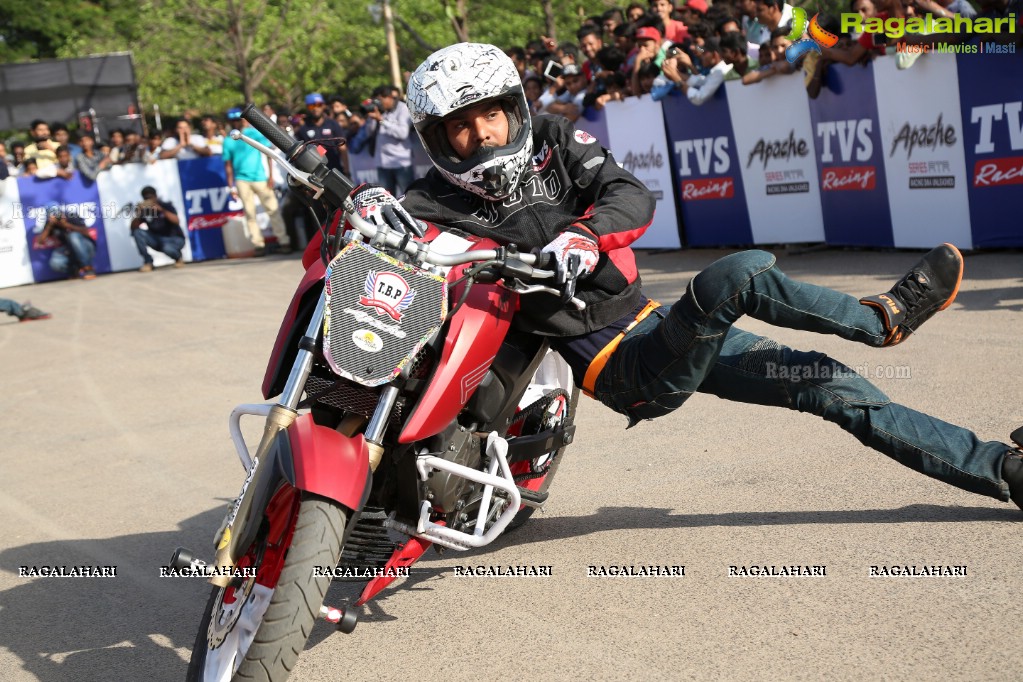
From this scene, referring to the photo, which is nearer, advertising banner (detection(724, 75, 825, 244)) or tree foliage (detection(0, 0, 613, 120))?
advertising banner (detection(724, 75, 825, 244))

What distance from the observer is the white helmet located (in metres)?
4.08

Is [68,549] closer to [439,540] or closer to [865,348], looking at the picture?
[439,540]

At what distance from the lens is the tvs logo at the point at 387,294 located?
3480 mm

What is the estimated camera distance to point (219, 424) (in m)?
7.61

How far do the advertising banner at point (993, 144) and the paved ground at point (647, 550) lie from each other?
1.14m

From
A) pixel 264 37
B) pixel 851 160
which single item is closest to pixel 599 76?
pixel 851 160

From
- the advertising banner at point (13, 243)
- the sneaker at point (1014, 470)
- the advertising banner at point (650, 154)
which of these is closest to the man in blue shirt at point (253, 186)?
the advertising banner at point (13, 243)

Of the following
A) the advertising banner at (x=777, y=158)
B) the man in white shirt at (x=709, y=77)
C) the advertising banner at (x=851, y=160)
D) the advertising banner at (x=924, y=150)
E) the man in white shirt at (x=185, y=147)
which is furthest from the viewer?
the man in white shirt at (x=185, y=147)

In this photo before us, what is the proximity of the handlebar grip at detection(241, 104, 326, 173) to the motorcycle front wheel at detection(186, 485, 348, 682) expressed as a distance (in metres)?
1.07

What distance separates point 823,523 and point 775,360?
758 millimetres

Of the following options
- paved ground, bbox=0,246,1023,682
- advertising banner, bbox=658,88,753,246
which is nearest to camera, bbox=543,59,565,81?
advertising banner, bbox=658,88,753,246

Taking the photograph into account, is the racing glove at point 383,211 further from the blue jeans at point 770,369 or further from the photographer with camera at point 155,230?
the photographer with camera at point 155,230

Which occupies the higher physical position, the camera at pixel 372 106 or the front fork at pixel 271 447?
the camera at pixel 372 106

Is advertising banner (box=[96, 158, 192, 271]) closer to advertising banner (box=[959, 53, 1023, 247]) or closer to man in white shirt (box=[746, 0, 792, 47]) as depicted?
man in white shirt (box=[746, 0, 792, 47])
